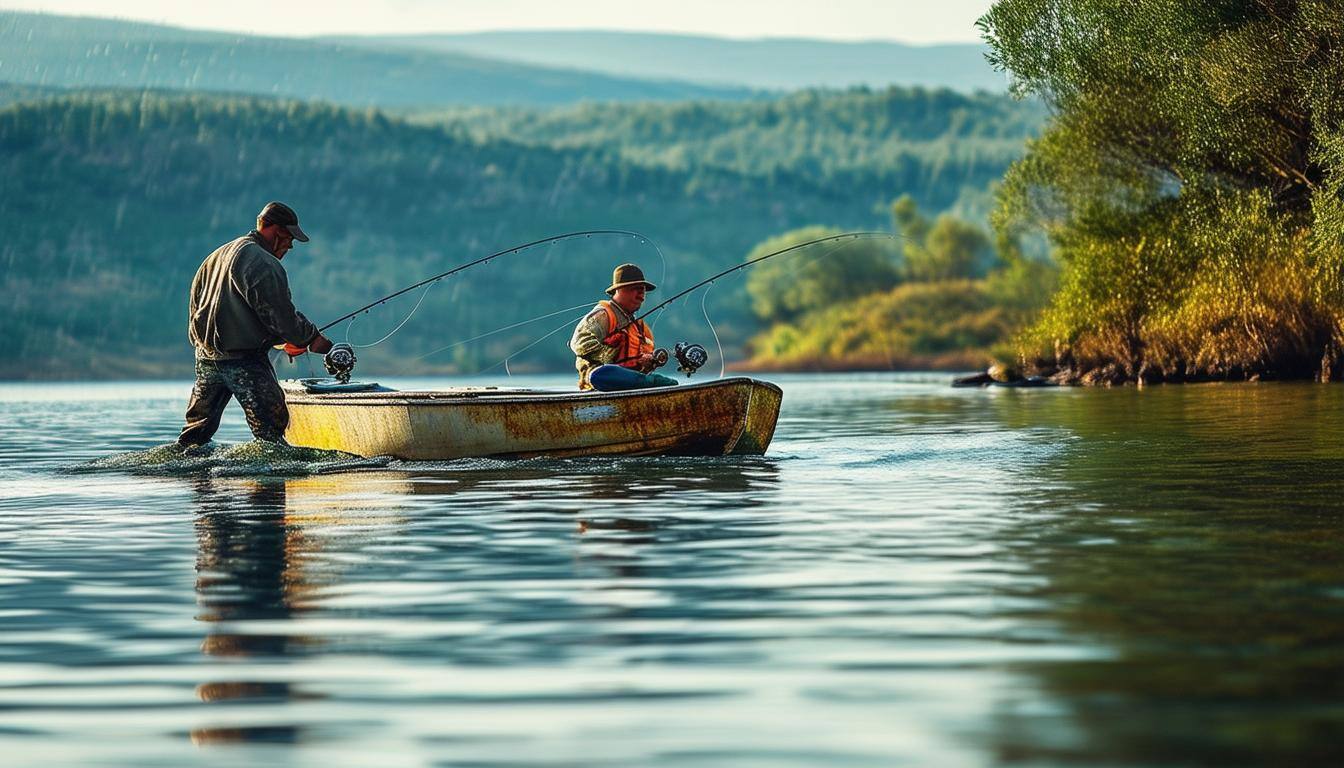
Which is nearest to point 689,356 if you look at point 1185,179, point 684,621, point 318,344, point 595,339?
point 595,339

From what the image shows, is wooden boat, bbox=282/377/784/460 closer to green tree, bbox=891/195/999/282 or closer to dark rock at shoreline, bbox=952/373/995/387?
dark rock at shoreline, bbox=952/373/995/387

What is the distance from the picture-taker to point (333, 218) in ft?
502

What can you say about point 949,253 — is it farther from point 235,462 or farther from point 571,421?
point 235,462

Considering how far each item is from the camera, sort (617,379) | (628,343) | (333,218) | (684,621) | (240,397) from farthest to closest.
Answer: (333,218) < (628,343) < (617,379) < (240,397) < (684,621)

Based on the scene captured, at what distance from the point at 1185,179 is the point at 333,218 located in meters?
119

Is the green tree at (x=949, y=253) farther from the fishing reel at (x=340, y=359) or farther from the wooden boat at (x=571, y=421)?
the wooden boat at (x=571, y=421)

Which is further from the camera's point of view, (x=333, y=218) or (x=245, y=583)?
(x=333, y=218)

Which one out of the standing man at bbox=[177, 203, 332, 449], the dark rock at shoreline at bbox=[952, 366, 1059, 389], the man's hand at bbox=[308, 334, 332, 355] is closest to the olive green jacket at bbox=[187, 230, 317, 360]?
the standing man at bbox=[177, 203, 332, 449]

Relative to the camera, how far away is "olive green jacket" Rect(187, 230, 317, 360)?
1641cm

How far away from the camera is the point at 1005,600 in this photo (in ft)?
25.9

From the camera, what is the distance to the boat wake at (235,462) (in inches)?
663

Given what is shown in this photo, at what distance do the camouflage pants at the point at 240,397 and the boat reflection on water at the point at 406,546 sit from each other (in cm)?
86

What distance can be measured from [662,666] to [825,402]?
3232 cm

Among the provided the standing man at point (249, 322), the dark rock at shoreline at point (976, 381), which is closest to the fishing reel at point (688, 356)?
the standing man at point (249, 322)
